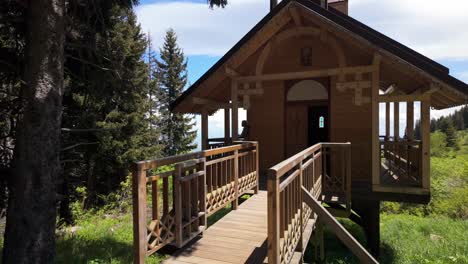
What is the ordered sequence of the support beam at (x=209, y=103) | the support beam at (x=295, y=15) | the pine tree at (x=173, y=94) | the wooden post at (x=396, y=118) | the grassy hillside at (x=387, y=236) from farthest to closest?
the pine tree at (x=173, y=94) → the wooden post at (x=396, y=118) → the support beam at (x=209, y=103) → the support beam at (x=295, y=15) → the grassy hillside at (x=387, y=236)

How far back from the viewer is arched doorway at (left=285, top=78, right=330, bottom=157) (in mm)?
8773

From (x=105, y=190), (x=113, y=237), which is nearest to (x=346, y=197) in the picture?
(x=113, y=237)

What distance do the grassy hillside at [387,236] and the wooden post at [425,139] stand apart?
2912 millimetres

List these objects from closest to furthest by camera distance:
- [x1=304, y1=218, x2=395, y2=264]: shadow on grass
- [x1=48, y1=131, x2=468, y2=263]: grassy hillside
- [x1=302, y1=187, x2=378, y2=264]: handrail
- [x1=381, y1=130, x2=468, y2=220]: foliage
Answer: [x1=302, y1=187, x2=378, y2=264]: handrail, [x1=48, y1=131, x2=468, y2=263]: grassy hillside, [x1=304, y1=218, x2=395, y2=264]: shadow on grass, [x1=381, y1=130, x2=468, y2=220]: foliage

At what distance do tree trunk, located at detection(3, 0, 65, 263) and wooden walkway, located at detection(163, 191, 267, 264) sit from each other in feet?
8.56

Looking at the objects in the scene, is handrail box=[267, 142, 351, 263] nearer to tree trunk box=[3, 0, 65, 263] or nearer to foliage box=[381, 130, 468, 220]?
tree trunk box=[3, 0, 65, 263]

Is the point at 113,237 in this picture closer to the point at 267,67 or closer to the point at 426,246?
the point at 267,67

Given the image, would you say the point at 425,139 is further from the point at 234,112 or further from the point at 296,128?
the point at 234,112

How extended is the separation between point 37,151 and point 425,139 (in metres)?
7.59

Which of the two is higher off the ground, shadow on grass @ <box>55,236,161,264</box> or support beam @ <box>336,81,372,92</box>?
support beam @ <box>336,81,372,92</box>

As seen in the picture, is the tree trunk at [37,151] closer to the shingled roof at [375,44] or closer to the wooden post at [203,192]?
the wooden post at [203,192]

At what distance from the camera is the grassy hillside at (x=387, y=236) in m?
6.41

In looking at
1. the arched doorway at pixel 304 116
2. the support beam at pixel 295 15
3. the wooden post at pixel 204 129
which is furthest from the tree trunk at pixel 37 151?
the arched doorway at pixel 304 116

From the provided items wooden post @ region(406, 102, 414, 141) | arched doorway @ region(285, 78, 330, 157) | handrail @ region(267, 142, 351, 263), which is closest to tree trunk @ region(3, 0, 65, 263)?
handrail @ region(267, 142, 351, 263)
